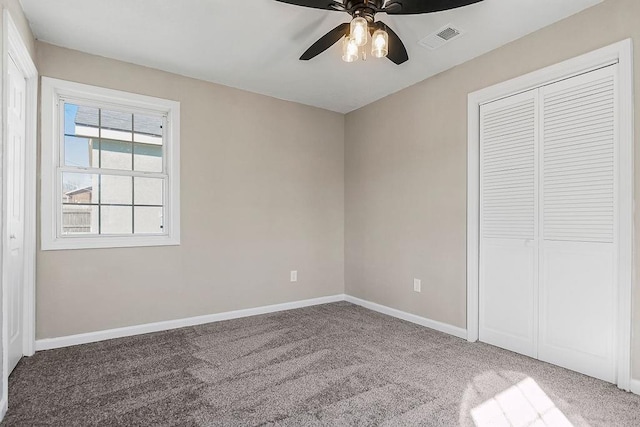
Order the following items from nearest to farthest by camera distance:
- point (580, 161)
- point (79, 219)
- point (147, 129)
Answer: point (580, 161) < point (79, 219) < point (147, 129)

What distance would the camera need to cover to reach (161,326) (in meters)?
3.36

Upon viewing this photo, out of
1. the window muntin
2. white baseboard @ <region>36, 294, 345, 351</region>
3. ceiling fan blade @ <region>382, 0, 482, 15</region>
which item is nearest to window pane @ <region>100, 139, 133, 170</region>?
the window muntin

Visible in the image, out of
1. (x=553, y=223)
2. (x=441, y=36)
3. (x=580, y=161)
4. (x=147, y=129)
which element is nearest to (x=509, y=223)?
(x=553, y=223)

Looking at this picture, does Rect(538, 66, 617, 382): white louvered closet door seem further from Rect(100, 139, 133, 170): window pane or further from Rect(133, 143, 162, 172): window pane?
Rect(100, 139, 133, 170): window pane

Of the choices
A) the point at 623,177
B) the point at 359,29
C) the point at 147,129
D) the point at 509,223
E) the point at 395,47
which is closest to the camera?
the point at 359,29

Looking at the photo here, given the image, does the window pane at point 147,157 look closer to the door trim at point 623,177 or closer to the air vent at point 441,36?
the air vent at point 441,36

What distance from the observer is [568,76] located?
252cm

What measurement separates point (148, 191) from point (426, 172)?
2.71 metres

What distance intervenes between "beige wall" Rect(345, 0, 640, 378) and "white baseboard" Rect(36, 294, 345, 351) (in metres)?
0.87

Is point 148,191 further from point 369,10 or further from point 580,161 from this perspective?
point 580,161

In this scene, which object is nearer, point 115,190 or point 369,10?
point 369,10

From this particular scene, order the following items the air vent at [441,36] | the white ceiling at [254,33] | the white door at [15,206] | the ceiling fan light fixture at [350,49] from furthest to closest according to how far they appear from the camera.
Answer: the air vent at [441,36] → the white ceiling at [254,33] → the white door at [15,206] → the ceiling fan light fixture at [350,49]

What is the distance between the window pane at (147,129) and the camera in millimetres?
3398

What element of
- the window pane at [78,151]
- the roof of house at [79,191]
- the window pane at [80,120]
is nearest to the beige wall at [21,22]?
the window pane at [80,120]
